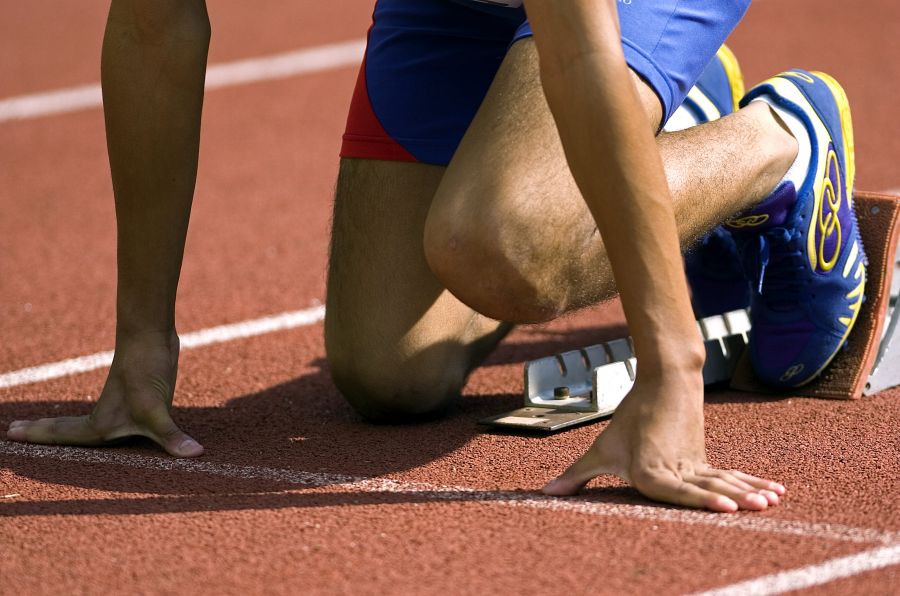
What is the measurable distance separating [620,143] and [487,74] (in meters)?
0.94

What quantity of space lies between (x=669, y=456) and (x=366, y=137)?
124 centimetres

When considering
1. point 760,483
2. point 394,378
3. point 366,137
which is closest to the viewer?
point 760,483

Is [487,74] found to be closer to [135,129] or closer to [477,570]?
[135,129]

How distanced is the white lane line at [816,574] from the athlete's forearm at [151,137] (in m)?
1.44

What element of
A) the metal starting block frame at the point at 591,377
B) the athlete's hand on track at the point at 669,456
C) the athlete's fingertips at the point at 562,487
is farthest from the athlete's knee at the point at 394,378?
the athlete's hand on track at the point at 669,456

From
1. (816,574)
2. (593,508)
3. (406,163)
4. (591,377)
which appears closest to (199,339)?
(406,163)

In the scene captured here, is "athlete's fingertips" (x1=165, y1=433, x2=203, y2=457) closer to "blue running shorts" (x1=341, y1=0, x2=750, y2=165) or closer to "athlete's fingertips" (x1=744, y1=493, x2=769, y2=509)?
"blue running shorts" (x1=341, y1=0, x2=750, y2=165)

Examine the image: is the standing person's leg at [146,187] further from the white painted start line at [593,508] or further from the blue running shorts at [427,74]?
the blue running shorts at [427,74]

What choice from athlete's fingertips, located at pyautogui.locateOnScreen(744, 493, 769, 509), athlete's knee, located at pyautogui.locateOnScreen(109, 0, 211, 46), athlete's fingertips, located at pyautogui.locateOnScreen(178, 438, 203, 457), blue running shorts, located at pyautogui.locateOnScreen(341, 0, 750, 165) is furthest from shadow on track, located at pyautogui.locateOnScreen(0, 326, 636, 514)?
athlete's knee, located at pyautogui.locateOnScreen(109, 0, 211, 46)

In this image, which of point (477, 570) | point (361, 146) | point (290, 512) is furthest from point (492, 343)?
point (477, 570)

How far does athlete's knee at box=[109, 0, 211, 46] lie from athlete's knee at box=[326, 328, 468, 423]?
757mm

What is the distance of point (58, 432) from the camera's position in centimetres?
288

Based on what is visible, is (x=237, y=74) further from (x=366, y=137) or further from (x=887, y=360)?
(x=887, y=360)

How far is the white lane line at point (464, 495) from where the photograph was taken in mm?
2234
